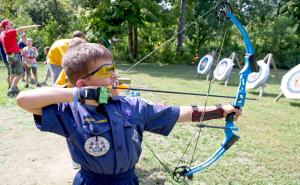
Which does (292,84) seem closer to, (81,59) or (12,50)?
(81,59)

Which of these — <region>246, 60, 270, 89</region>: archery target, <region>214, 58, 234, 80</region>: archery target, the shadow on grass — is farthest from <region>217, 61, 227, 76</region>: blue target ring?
the shadow on grass

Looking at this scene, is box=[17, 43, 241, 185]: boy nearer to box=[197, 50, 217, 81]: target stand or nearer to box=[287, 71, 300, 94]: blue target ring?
box=[287, 71, 300, 94]: blue target ring

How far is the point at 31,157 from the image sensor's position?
8.72 feet

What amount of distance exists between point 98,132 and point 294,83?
19.6 feet

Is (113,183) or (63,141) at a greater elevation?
(113,183)

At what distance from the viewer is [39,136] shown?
326cm

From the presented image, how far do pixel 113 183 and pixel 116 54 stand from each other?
1516 centimetres

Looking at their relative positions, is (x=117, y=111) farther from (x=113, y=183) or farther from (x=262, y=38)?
(x=262, y=38)

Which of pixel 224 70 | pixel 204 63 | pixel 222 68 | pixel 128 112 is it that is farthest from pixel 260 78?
pixel 128 112

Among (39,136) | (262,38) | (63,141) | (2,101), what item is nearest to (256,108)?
(63,141)

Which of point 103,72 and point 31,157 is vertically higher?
point 103,72

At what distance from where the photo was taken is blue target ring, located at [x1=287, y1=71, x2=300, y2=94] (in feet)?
17.4

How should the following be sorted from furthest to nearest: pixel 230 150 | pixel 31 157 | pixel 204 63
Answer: pixel 204 63 < pixel 230 150 < pixel 31 157

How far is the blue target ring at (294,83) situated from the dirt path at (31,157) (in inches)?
217
